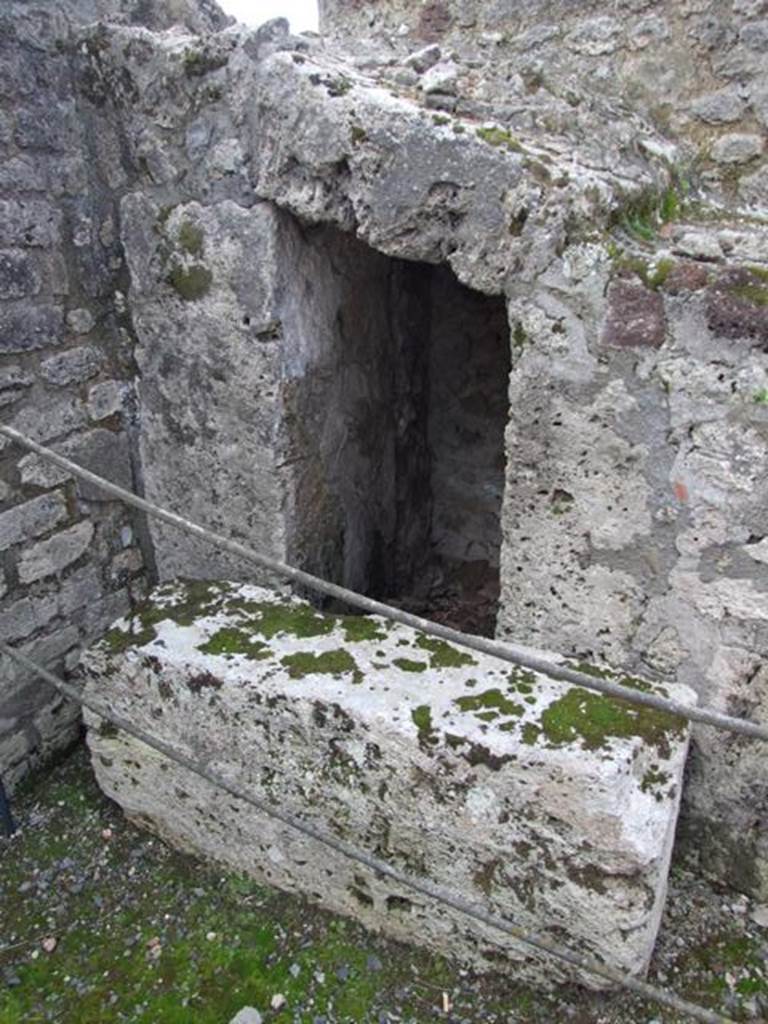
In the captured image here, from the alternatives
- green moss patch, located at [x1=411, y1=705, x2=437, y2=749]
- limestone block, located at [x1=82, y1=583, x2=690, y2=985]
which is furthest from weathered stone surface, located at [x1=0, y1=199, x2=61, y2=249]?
green moss patch, located at [x1=411, y1=705, x2=437, y2=749]

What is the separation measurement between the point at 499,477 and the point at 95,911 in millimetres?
2539

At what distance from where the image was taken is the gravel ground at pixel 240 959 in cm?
212

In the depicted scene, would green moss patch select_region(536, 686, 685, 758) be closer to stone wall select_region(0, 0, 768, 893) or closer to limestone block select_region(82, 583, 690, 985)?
limestone block select_region(82, 583, 690, 985)

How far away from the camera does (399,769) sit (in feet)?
6.82

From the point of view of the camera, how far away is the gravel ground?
2.12m

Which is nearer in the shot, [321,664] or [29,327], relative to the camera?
[321,664]

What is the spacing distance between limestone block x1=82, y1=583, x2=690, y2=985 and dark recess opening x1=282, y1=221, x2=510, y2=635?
544mm

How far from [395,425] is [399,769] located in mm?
1866

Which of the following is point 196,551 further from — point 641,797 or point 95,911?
point 641,797

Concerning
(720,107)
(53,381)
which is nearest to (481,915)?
(53,381)

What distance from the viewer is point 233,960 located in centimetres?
227

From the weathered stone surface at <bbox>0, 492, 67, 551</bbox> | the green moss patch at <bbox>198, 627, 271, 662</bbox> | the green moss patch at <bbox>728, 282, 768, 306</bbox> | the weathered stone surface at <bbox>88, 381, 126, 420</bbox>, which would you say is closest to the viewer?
the green moss patch at <bbox>728, 282, 768, 306</bbox>

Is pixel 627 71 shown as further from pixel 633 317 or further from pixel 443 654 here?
pixel 443 654

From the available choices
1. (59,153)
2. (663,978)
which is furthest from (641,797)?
(59,153)
